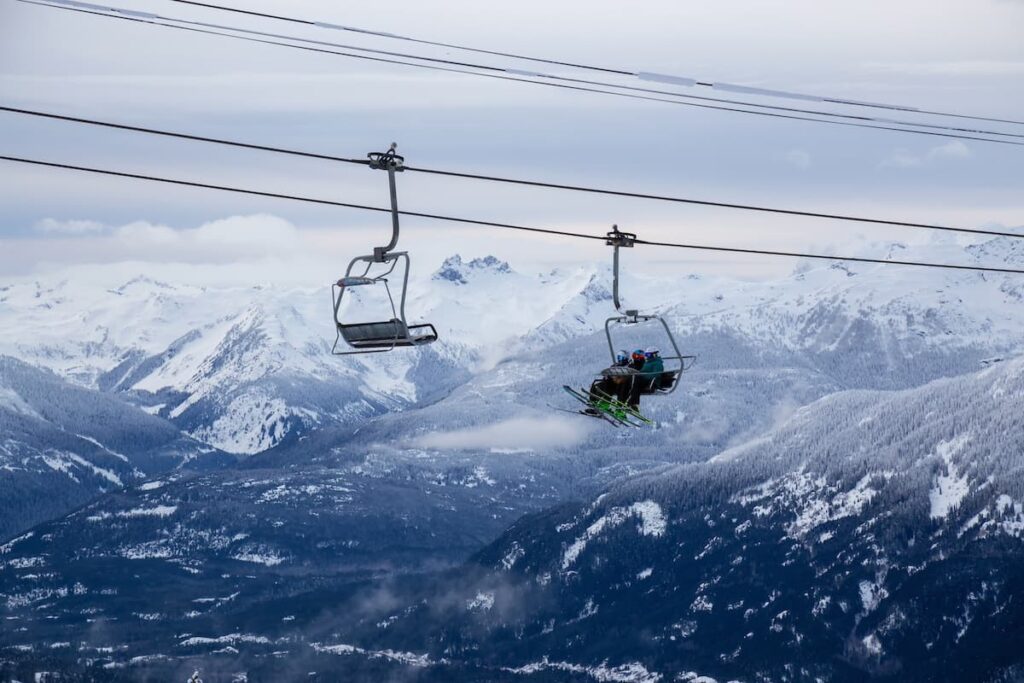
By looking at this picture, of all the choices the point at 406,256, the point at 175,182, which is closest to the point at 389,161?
the point at 406,256

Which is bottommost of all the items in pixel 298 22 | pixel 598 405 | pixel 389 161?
pixel 598 405

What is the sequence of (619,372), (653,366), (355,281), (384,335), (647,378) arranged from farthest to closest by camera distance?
(653,366) → (619,372) → (647,378) → (384,335) → (355,281)

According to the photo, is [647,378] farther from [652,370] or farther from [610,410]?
[610,410]

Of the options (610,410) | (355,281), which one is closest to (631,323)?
(610,410)

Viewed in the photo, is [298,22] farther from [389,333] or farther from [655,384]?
[655,384]

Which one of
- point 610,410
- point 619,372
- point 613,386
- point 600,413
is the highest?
point 619,372

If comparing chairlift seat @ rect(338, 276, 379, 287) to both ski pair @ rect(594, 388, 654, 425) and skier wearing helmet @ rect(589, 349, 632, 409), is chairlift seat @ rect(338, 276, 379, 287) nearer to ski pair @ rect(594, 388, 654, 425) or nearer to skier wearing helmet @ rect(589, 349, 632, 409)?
ski pair @ rect(594, 388, 654, 425)

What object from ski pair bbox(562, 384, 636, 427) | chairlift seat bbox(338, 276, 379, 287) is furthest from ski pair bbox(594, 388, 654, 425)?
chairlift seat bbox(338, 276, 379, 287)

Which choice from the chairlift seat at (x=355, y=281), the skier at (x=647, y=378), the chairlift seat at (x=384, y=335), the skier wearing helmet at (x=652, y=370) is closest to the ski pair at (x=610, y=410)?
the skier at (x=647, y=378)
